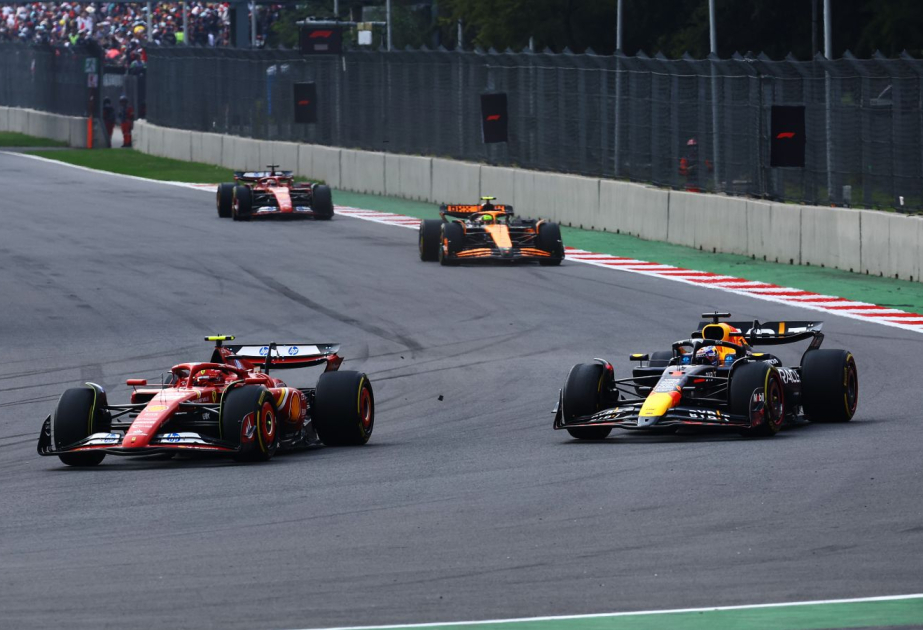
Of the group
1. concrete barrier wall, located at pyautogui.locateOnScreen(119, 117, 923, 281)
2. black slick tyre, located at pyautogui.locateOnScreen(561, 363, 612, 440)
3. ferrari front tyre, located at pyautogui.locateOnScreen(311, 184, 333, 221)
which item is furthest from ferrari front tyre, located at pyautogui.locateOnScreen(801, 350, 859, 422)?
ferrari front tyre, located at pyautogui.locateOnScreen(311, 184, 333, 221)

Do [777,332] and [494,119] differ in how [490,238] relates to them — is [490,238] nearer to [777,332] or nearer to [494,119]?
[494,119]

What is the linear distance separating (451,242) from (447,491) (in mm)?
15425

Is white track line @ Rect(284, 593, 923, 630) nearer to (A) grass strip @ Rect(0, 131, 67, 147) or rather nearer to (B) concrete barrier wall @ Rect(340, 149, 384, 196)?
(B) concrete barrier wall @ Rect(340, 149, 384, 196)

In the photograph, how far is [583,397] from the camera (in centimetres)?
1342

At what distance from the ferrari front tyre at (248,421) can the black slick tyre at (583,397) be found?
7.23ft

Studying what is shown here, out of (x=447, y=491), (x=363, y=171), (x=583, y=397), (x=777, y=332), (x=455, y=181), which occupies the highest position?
(x=363, y=171)

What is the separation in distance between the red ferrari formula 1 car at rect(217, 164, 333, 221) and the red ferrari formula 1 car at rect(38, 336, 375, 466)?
20806mm

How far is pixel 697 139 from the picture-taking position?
30.0m

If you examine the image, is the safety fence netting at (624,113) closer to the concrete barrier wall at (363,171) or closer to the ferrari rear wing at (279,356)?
the concrete barrier wall at (363,171)

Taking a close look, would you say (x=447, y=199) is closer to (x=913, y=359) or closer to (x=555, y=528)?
(x=913, y=359)

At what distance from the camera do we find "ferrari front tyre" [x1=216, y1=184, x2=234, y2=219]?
115 ft

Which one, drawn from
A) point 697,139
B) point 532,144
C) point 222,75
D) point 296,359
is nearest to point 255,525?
point 296,359

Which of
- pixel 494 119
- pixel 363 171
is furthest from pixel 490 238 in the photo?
pixel 363 171

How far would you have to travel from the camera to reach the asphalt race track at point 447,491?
818 cm
